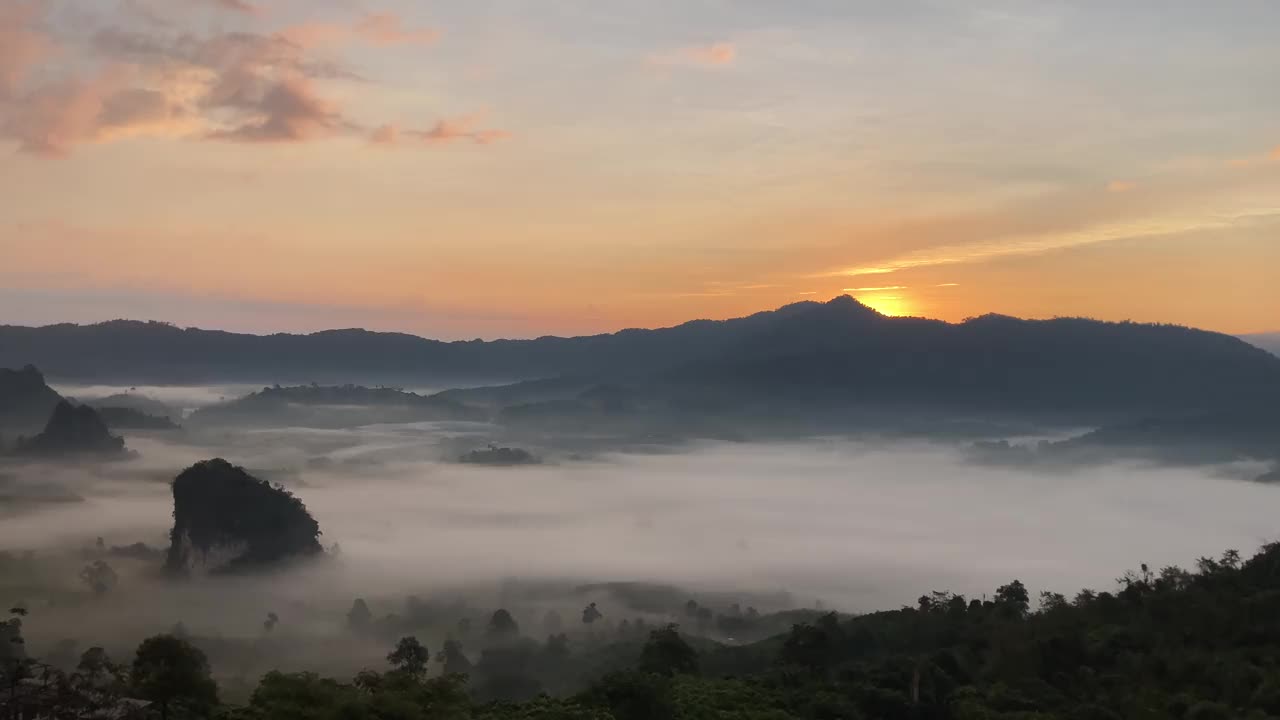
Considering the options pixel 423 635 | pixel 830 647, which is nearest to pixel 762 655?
pixel 830 647

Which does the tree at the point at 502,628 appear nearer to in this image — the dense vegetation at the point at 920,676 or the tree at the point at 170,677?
the dense vegetation at the point at 920,676

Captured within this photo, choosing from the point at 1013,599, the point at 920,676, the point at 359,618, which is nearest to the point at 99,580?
the point at 359,618

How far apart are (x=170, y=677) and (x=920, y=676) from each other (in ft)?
143

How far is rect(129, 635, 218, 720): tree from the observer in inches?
1617

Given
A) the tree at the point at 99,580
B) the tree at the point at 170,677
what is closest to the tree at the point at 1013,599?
the tree at the point at 170,677

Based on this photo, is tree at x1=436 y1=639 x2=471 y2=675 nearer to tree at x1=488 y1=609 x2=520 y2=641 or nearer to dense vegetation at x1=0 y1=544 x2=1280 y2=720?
tree at x1=488 y1=609 x2=520 y2=641

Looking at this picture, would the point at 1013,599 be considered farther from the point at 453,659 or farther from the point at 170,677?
the point at 170,677

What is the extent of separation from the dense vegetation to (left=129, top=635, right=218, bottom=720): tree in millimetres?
76

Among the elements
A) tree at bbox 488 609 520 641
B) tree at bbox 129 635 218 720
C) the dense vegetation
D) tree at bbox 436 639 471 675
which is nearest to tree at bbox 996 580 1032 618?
the dense vegetation

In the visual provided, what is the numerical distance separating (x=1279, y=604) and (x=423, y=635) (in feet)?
441

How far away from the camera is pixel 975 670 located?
68812 millimetres

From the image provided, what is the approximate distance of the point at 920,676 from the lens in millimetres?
60656

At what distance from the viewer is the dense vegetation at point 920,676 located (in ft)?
124

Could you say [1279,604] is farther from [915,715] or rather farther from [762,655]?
[762,655]
